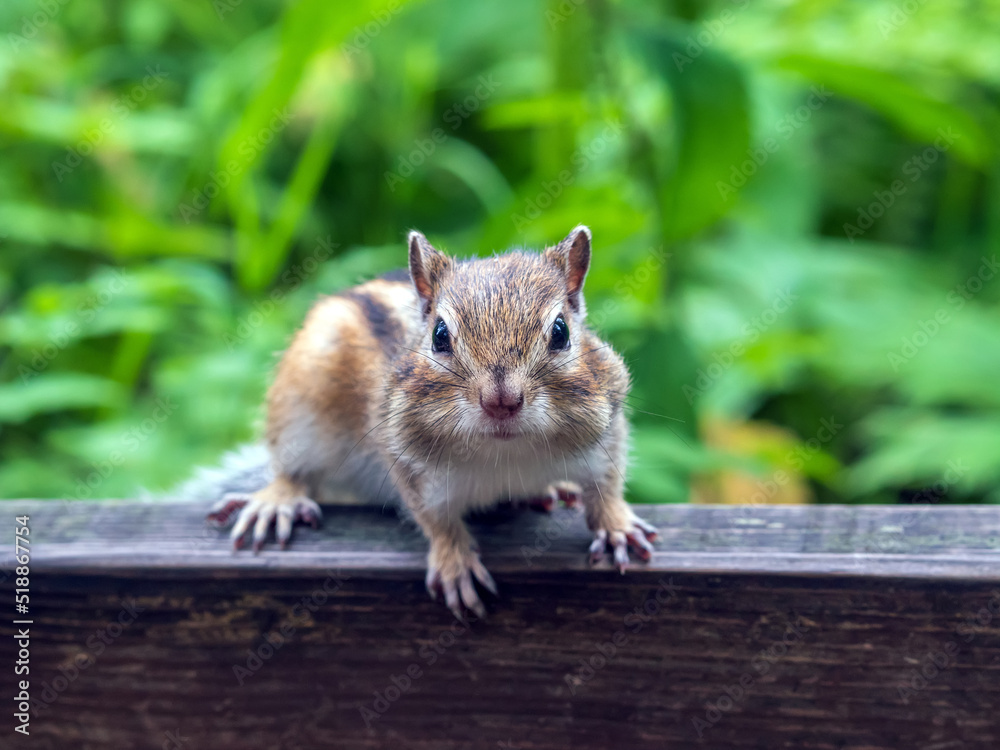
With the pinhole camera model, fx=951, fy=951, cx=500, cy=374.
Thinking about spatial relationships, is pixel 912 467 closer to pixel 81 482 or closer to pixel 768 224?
pixel 768 224

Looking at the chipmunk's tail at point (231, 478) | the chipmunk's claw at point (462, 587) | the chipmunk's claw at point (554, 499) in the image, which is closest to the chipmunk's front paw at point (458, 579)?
the chipmunk's claw at point (462, 587)

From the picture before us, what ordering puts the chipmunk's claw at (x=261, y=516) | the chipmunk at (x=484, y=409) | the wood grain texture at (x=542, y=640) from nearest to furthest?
the wood grain texture at (x=542, y=640), the chipmunk at (x=484, y=409), the chipmunk's claw at (x=261, y=516)

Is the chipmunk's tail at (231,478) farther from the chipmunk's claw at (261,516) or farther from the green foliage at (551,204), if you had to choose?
the chipmunk's claw at (261,516)

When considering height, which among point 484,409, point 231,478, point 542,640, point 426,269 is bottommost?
point 231,478

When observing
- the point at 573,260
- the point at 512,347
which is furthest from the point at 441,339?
the point at 573,260

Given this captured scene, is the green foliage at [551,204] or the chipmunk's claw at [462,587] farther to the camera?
the green foliage at [551,204]

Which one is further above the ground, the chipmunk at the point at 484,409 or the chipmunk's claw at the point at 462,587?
the chipmunk at the point at 484,409

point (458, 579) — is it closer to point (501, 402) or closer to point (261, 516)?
point (501, 402)

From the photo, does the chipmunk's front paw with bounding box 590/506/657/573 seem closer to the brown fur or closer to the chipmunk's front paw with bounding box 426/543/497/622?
the brown fur
